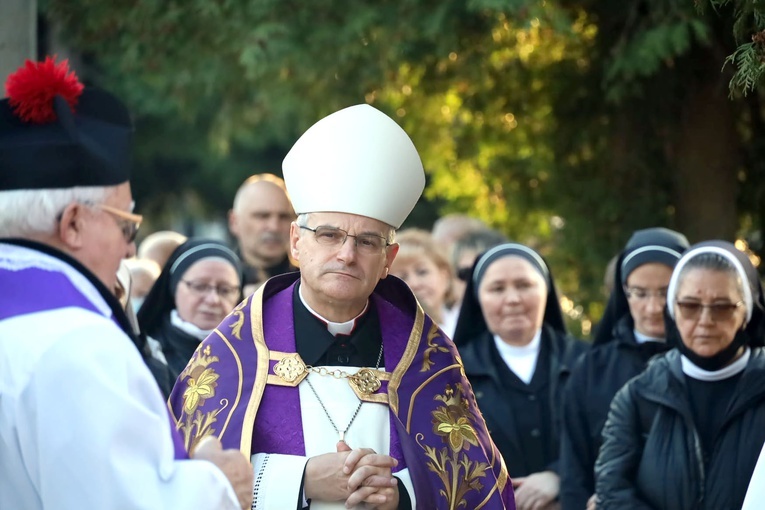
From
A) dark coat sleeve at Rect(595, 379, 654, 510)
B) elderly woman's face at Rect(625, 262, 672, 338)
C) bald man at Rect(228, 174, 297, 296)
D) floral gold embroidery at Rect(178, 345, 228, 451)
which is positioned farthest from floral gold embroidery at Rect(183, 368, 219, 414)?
bald man at Rect(228, 174, 297, 296)

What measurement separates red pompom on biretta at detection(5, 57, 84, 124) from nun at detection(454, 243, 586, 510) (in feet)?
11.8

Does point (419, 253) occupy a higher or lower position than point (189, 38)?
lower

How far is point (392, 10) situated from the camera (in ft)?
27.3

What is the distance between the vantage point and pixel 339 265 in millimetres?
4941

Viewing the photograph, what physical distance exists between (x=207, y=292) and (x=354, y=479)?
2.95 meters

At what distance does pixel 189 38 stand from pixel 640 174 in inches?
129

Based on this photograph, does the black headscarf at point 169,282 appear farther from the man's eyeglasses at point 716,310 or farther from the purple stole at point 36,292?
the purple stole at point 36,292

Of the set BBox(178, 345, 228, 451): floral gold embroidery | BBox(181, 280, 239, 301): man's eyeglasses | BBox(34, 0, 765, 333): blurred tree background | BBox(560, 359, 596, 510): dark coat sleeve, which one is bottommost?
BBox(560, 359, 596, 510): dark coat sleeve

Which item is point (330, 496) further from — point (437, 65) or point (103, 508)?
point (437, 65)

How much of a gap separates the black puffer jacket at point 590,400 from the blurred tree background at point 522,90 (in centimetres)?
181

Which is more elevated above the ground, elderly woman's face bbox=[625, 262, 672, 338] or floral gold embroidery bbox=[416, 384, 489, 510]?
elderly woman's face bbox=[625, 262, 672, 338]

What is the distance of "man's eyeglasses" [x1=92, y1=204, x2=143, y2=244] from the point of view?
3795 millimetres

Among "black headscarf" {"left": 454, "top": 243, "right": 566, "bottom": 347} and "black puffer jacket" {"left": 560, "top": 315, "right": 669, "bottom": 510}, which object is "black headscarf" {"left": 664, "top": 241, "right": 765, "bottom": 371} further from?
"black headscarf" {"left": 454, "top": 243, "right": 566, "bottom": 347}

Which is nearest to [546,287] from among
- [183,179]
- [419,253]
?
[419,253]
